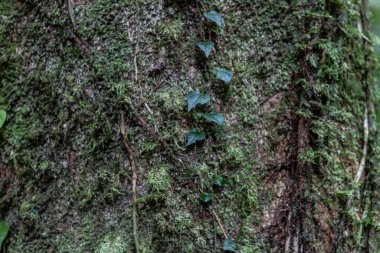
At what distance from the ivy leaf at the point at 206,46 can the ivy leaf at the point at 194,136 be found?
280mm

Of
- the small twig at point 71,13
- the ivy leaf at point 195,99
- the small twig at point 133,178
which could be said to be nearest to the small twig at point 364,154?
the ivy leaf at point 195,99

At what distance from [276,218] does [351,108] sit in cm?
59

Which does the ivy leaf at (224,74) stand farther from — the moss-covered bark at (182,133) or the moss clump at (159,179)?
the moss clump at (159,179)

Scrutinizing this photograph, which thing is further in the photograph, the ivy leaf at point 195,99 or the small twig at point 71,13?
the small twig at point 71,13

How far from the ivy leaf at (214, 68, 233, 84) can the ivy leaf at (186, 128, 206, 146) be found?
0.21 m

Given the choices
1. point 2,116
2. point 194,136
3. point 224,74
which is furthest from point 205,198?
point 2,116

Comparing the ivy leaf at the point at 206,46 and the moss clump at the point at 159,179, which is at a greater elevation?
the ivy leaf at the point at 206,46

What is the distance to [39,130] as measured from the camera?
1542 mm

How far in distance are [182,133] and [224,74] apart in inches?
10.7

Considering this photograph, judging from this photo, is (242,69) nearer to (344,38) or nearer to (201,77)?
(201,77)

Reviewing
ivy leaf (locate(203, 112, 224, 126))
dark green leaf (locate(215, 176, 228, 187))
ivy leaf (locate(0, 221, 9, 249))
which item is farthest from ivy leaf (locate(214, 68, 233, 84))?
ivy leaf (locate(0, 221, 9, 249))

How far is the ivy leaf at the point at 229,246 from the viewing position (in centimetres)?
130

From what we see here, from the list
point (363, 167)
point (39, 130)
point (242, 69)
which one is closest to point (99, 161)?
point (39, 130)

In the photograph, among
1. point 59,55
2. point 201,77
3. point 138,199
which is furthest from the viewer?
point 59,55
